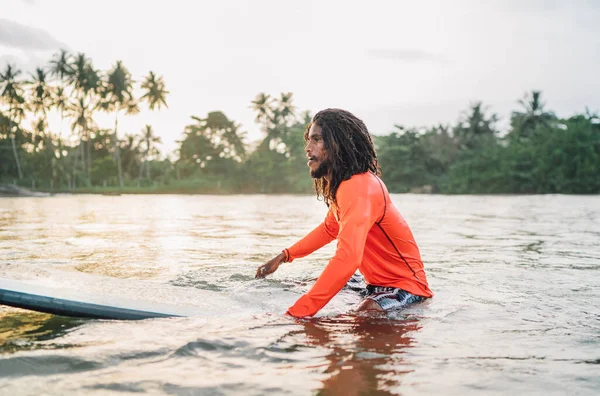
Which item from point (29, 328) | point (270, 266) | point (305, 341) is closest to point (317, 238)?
point (270, 266)

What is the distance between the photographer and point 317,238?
3828 mm

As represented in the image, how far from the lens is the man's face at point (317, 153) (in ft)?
10.2

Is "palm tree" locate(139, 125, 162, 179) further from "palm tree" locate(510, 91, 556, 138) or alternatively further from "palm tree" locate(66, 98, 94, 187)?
"palm tree" locate(510, 91, 556, 138)

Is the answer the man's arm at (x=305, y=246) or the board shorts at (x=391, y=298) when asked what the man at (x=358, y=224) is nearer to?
the board shorts at (x=391, y=298)

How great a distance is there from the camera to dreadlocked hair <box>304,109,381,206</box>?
306 cm

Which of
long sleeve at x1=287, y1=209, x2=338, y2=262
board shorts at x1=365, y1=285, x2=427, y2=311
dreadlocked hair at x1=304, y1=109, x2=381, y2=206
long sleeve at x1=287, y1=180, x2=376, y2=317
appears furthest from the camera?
long sleeve at x1=287, y1=209, x2=338, y2=262

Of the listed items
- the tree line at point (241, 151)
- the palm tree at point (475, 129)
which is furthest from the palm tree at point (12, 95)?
the palm tree at point (475, 129)

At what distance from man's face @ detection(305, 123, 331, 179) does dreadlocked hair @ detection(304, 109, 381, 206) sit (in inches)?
0.9

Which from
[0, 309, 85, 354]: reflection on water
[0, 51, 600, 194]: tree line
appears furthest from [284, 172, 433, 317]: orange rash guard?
[0, 51, 600, 194]: tree line

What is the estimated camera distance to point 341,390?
2004 mm

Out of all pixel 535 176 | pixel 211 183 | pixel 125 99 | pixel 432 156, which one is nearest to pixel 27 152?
A: pixel 125 99

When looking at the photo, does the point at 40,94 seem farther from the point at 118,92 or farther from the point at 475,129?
the point at 475,129

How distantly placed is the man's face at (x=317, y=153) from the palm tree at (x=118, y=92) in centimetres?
4647

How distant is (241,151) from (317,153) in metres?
54.5
